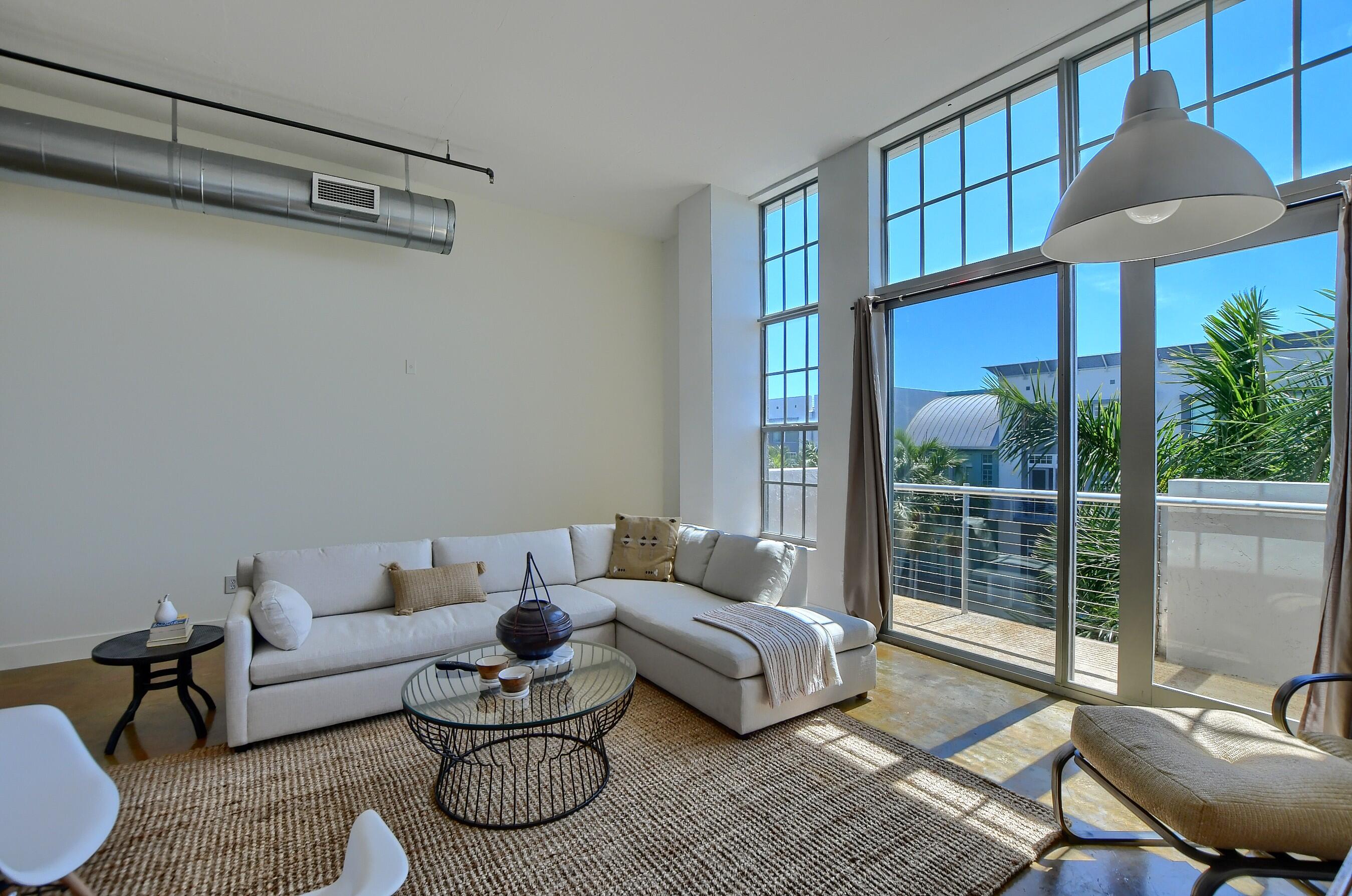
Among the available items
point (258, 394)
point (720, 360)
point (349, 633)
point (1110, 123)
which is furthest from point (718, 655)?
point (258, 394)

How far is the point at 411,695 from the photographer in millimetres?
2246

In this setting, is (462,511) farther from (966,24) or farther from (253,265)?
(966,24)

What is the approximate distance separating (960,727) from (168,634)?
3547 mm

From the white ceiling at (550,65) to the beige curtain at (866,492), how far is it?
4.42 ft

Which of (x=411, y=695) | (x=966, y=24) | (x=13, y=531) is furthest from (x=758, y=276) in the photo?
(x=13, y=531)

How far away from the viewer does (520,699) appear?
2219 millimetres

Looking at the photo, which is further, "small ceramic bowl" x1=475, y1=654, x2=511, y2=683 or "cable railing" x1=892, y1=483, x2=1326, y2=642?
"cable railing" x1=892, y1=483, x2=1326, y2=642

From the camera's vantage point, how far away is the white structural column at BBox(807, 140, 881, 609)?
13.8 feet

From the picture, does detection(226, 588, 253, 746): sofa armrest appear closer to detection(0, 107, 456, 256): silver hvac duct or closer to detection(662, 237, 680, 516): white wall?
detection(0, 107, 456, 256): silver hvac duct

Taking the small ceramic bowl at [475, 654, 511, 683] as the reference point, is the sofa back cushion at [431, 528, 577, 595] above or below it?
above

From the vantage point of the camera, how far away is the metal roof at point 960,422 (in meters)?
3.65

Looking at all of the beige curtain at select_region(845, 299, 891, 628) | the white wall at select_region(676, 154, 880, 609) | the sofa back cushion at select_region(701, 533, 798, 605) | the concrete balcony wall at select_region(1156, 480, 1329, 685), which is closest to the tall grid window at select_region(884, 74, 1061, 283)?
the white wall at select_region(676, 154, 880, 609)

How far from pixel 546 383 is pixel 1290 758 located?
4.88m

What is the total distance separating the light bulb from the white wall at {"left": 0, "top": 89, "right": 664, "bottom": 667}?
14.5 feet
